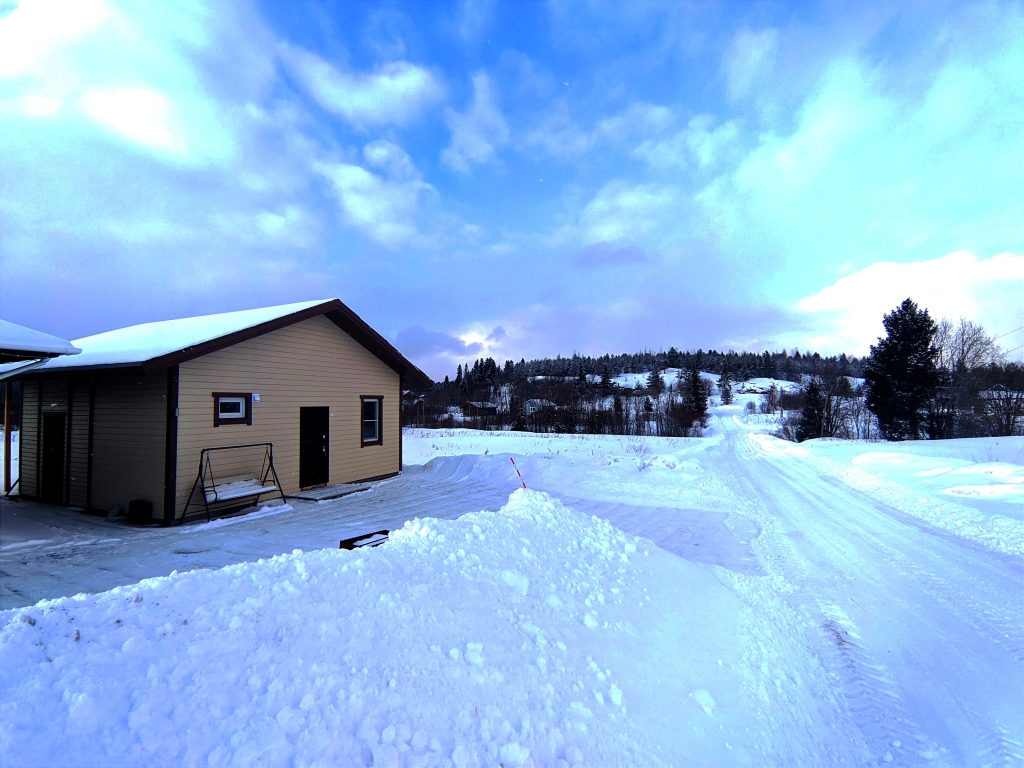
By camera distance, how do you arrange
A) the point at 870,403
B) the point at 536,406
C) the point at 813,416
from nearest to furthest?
1. the point at 870,403
2. the point at 813,416
3. the point at 536,406

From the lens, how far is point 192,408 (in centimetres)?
864

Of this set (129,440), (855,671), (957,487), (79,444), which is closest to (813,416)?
(957,487)

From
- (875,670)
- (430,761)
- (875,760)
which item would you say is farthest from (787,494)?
(430,761)

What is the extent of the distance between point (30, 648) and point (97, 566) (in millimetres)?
4688

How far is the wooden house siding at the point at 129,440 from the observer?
8.38 metres

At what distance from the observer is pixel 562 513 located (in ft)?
21.9

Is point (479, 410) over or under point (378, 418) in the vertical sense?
under

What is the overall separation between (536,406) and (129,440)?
3847 cm

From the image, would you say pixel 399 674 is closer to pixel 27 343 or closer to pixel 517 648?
pixel 517 648

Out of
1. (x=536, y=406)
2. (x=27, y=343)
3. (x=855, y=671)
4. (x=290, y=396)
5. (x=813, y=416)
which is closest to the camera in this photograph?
(x=855, y=671)

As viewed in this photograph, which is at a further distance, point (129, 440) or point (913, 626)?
point (129, 440)

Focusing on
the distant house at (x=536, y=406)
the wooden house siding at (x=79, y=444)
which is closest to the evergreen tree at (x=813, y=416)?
the distant house at (x=536, y=406)

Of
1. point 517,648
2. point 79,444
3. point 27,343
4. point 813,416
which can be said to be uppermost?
point 27,343

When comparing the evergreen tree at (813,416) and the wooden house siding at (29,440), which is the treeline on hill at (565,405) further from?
the wooden house siding at (29,440)
